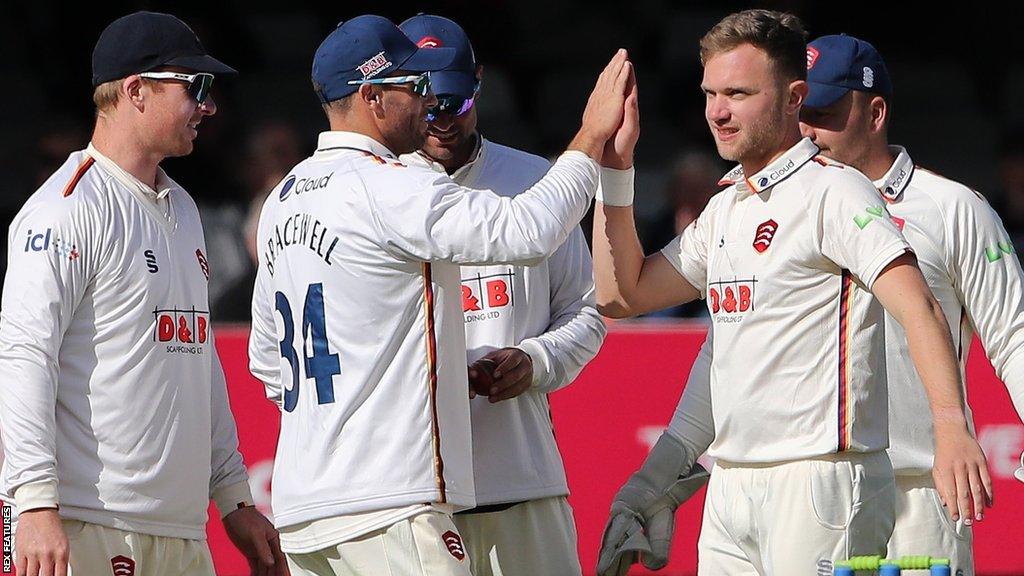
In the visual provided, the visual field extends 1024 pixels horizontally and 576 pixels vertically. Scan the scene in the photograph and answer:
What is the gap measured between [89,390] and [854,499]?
2.08 meters

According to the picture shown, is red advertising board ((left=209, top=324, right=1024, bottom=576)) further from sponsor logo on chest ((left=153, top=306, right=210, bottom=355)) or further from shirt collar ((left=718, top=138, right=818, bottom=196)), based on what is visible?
shirt collar ((left=718, top=138, right=818, bottom=196))

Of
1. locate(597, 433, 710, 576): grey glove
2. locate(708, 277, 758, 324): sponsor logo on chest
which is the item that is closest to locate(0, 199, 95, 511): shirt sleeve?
locate(597, 433, 710, 576): grey glove

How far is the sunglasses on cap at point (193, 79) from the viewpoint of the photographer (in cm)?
444

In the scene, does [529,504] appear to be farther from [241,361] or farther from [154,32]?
[241,361]

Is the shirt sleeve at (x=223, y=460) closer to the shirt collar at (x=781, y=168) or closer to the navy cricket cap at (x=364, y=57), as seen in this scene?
the navy cricket cap at (x=364, y=57)

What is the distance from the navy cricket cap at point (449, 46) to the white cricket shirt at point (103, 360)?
0.89 metres

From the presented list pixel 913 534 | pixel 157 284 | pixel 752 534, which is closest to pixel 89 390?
pixel 157 284

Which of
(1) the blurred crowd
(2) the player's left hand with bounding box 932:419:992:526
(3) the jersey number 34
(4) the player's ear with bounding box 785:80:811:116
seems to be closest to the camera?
(2) the player's left hand with bounding box 932:419:992:526

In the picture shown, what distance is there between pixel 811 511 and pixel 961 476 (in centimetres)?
50

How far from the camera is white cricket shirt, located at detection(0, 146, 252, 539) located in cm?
405

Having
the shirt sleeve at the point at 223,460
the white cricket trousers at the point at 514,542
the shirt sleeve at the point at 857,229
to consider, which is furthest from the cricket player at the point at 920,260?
the shirt sleeve at the point at 223,460

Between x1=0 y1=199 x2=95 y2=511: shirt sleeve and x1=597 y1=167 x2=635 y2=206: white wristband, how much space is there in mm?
1426

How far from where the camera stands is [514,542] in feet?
15.0

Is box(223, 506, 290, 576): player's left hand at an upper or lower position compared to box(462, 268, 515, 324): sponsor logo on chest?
lower
